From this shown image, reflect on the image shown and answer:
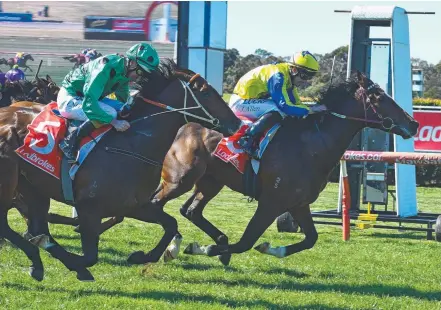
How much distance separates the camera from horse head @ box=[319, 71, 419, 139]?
859 cm

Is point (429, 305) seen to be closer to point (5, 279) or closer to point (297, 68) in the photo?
point (297, 68)

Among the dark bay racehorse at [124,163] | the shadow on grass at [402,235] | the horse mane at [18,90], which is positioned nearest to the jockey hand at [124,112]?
the dark bay racehorse at [124,163]

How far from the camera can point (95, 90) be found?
283 inches

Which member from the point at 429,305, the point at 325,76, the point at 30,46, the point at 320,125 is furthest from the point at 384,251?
the point at 325,76

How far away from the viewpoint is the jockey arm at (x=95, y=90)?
717 cm

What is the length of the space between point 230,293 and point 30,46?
1350cm

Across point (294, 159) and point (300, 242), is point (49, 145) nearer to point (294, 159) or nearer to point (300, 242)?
point (294, 159)

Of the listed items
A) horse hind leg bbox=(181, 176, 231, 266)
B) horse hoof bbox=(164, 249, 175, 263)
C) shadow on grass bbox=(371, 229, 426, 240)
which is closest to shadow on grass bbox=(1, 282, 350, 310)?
horse hoof bbox=(164, 249, 175, 263)

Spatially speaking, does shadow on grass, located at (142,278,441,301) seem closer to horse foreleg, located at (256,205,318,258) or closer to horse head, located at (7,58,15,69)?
horse foreleg, located at (256,205,318,258)

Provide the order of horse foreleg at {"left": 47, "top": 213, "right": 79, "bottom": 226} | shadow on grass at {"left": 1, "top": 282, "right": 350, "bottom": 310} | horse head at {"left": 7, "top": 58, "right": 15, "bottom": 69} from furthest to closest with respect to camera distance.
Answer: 1. horse head at {"left": 7, "top": 58, "right": 15, "bottom": 69}
2. horse foreleg at {"left": 47, "top": 213, "right": 79, "bottom": 226}
3. shadow on grass at {"left": 1, "top": 282, "right": 350, "bottom": 310}

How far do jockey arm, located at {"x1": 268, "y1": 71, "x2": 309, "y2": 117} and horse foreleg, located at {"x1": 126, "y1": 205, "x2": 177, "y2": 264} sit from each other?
1539 mm

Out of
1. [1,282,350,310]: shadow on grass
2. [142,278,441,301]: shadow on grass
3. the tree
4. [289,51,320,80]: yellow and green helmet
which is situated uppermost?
the tree

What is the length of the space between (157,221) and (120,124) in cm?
103

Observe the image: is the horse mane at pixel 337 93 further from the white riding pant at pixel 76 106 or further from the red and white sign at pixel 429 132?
the red and white sign at pixel 429 132
